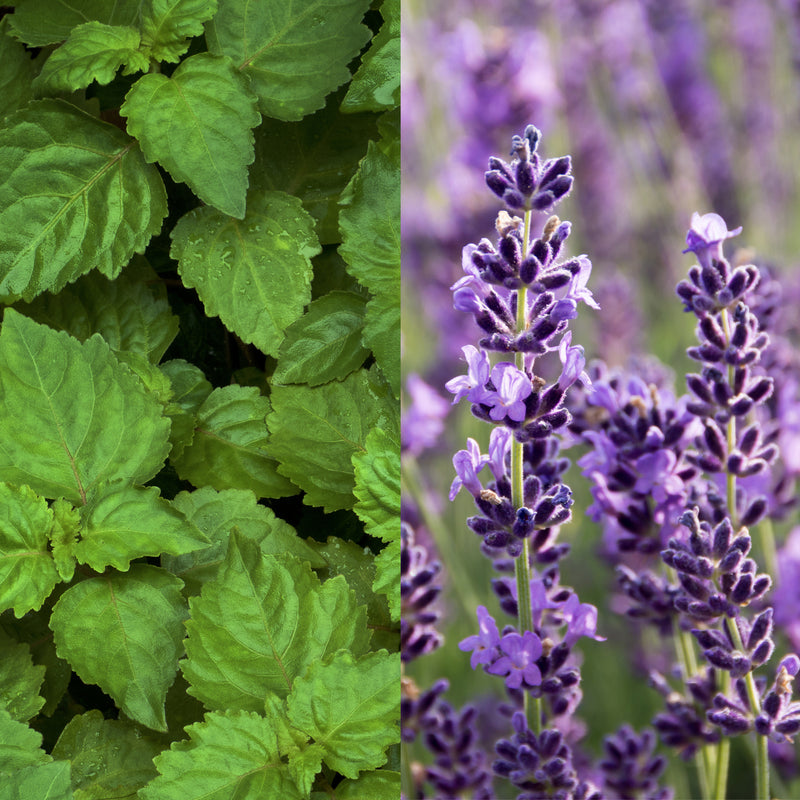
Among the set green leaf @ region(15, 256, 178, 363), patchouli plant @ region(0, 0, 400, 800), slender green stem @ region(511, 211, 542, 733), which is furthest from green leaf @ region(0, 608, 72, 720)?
slender green stem @ region(511, 211, 542, 733)

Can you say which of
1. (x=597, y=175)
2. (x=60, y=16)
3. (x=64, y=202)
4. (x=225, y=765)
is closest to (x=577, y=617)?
(x=225, y=765)

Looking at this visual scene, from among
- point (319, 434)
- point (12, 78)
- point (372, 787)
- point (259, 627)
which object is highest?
point (12, 78)

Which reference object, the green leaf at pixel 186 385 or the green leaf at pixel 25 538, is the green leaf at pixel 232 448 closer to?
the green leaf at pixel 186 385

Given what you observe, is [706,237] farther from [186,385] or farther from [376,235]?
[186,385]

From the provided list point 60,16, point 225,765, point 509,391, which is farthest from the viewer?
point 60,16

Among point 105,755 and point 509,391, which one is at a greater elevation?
point 509,391

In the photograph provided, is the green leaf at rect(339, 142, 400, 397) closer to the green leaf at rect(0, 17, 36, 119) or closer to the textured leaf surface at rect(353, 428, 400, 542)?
the textured leaf surface at rect(353, 428, 400, 542)
